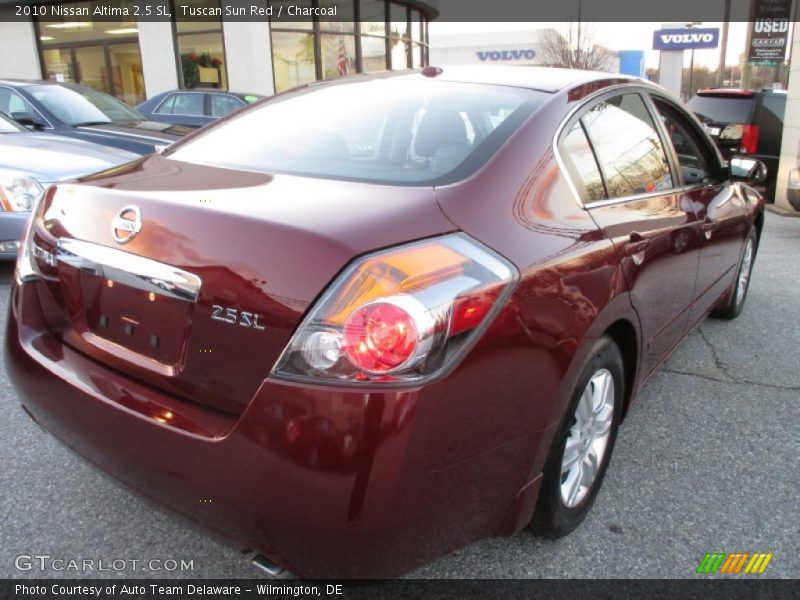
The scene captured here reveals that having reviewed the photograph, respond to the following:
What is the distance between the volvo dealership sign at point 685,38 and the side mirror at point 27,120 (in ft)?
73.3

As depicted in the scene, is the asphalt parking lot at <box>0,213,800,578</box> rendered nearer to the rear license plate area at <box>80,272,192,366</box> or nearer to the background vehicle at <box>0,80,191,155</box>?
the rear license plate area at <box>80,272,192,366</box>

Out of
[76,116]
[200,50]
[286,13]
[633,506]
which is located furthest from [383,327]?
[200,50]

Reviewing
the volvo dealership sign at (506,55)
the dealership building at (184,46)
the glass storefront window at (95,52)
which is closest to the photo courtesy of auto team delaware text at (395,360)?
the dealership building at (184,46)

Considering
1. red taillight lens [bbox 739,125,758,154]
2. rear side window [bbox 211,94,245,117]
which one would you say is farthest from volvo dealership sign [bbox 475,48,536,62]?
red taillight lens [bbox 739,125,758,154]

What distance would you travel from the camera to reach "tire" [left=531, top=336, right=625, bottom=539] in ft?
6.48

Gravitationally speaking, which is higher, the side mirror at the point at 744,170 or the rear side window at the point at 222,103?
the side mirror at the point at 744,170

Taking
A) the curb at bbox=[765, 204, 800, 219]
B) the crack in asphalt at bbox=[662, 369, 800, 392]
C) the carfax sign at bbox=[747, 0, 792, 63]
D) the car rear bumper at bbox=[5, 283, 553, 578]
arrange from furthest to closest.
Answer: the carfax sign at bbox=[747, 0, 792, 63] → the curb at bbox=[765, 204, 800, 219] → the crack in asphalt at bbox=[662, 369, 800, 392] → the car rear bumper at bbox=[5, 283, 553, 578]

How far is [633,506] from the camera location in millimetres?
2436

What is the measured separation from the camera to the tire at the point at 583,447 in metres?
1.98

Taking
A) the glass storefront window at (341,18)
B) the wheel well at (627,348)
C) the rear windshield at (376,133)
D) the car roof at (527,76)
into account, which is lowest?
the wheel well at (627,348)

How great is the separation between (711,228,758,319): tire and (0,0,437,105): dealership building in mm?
15535

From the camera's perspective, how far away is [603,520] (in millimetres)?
2357

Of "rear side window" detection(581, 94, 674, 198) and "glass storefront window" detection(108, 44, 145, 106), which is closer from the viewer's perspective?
"rear side window" detection(581, 94, 674, 198)
